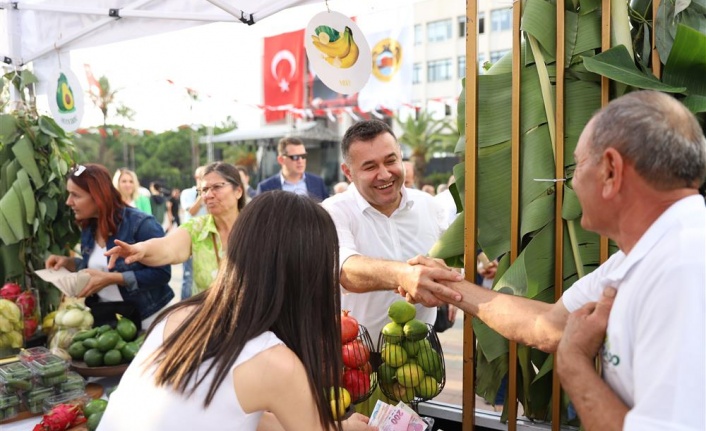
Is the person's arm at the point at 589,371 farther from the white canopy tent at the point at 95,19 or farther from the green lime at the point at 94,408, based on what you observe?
the white canopy tent at the point at 95,19

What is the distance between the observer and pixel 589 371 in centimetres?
133

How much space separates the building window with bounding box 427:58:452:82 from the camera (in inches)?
1453

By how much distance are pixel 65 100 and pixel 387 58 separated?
4.76 meters

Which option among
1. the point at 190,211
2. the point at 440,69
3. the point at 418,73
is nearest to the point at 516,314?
the point at 190,211

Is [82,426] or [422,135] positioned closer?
[82,426]

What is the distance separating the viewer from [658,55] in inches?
74.8

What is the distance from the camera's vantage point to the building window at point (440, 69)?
36909 mm

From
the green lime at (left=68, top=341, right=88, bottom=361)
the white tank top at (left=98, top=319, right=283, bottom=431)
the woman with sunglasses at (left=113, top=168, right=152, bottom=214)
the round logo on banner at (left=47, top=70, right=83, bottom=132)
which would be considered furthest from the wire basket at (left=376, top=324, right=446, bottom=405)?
the woman with sunglasses at (left=113, top=168, right=152, bottom=214)

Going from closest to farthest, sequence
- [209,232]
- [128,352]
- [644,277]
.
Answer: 1. [644,277]
2. [128,352]
3. [209,232]

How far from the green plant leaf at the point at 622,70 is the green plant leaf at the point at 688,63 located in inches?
2.2

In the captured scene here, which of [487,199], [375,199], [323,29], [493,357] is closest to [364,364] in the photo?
[493,357]

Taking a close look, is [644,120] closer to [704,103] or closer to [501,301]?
[704,103]

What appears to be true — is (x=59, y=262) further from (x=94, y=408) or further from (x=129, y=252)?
(x=94, y=408)

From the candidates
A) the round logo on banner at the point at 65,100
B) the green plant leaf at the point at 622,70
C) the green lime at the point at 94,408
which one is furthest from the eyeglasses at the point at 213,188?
the green plant leaf at the point at 622,70
